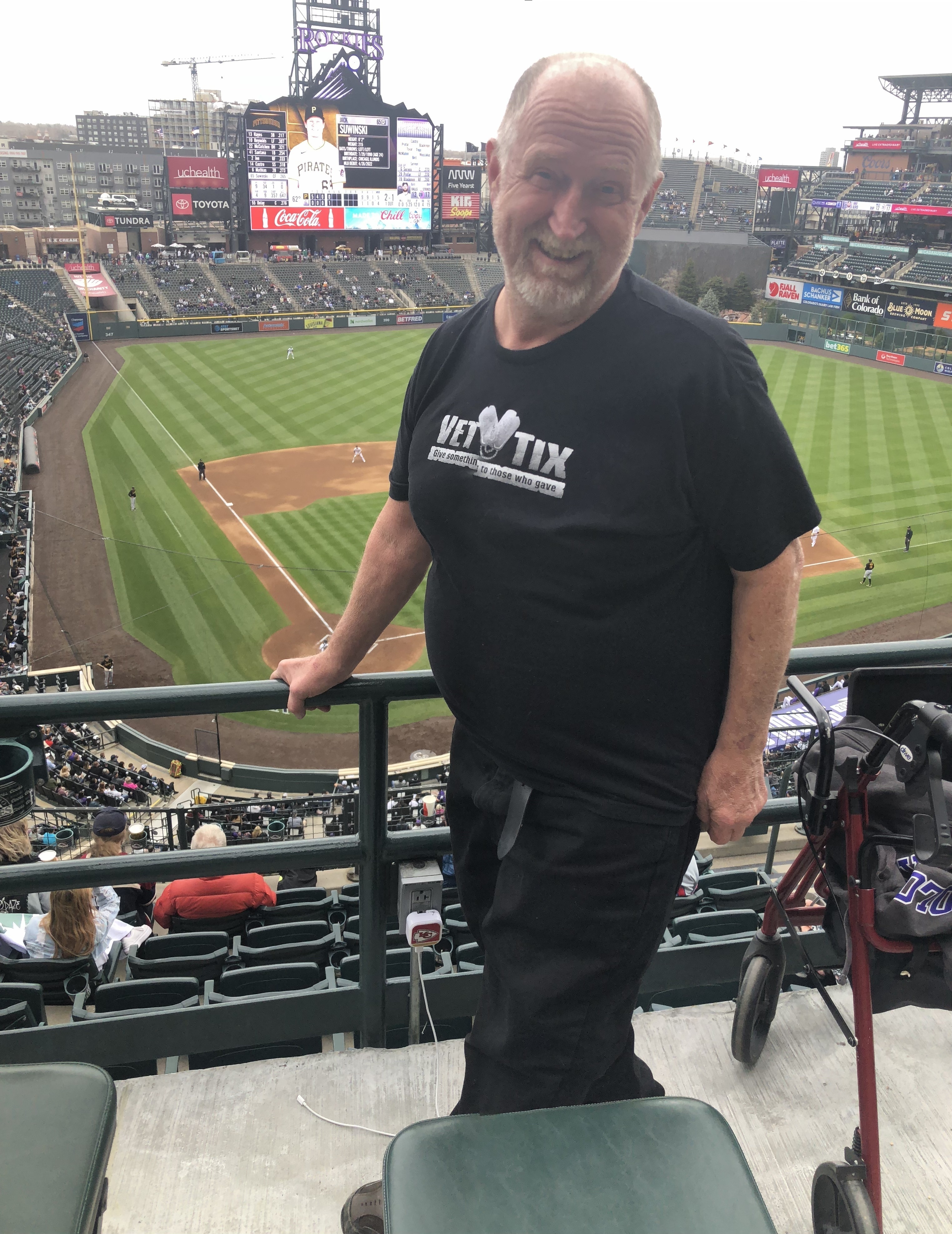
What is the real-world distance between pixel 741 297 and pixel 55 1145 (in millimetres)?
65958

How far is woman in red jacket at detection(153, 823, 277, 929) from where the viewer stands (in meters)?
5.10

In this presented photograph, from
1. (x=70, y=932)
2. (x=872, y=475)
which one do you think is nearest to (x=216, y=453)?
(x=872, y=475)

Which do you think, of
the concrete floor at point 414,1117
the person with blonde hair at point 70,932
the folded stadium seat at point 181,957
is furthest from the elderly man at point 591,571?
the person with blonde hair at point 70,932

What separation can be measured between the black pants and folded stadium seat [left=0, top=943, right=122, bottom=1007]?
8.82ft

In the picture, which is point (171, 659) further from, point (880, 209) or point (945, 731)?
point (880, 209)

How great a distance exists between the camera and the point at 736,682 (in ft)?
6.57

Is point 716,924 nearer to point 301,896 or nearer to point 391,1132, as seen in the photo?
point 391,1132

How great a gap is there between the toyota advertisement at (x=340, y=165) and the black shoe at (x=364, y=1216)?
59.3 meters

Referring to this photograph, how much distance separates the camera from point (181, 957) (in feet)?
13.9

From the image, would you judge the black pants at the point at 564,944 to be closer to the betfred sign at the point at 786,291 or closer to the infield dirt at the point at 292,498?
the infield dirt at the point at 292,498

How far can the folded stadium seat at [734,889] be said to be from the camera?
457cm

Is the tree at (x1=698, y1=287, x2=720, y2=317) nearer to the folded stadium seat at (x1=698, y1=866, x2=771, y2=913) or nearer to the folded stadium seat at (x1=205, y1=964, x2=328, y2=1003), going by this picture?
the folded stadium seat at (x1=698, y1=866, x2=771, y2=913)

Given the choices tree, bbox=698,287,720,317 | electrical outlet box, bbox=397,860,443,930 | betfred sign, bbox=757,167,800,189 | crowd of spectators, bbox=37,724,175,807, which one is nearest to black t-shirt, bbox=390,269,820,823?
electrical outlet box, bbox=397,860,443,930

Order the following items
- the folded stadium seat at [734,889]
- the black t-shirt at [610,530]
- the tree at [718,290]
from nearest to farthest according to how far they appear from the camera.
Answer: the black t-shirt at [610,530] → the folded stadium seat at [734,889] → the tree at [718,290]
